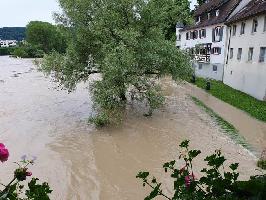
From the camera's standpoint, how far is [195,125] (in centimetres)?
2112

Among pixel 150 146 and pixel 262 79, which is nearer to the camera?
pixel 150 146

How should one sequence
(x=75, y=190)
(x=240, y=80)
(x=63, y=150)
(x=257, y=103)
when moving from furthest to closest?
(x=240, y=80) < (x=257, y=103) < (x=63, y=150) < (x=75, y=190)

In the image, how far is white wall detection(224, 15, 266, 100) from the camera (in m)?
25.7

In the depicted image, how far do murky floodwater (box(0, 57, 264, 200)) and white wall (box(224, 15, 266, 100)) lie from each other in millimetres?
5130

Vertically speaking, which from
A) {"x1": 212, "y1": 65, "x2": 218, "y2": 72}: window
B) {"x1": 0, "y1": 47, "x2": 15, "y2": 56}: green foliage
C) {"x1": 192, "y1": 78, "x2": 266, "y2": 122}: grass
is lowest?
{"x1": 0, "y1": 47, "x2": 15, "y2": 56}: green foliage

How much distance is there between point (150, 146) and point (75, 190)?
18.5ft

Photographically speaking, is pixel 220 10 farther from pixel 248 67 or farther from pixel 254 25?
pixel 248 67

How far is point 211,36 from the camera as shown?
40.2 m

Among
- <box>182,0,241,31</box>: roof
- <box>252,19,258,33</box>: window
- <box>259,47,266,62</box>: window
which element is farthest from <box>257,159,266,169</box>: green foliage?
<box>182,0,241,31</box>: roof

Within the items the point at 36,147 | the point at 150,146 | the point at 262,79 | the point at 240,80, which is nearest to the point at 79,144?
the point at 36,147

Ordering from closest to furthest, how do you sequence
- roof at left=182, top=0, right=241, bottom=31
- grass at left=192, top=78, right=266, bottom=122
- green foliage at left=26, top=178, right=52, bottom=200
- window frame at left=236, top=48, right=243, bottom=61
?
green foliage at left=26, top=178, right=52, bottom=200, grass at left=192, top=78, right=266, bottom=122, window frame at left=236, top=48, right=243, bottom=61, roof at left=182, top=0, right=241, bottom=31

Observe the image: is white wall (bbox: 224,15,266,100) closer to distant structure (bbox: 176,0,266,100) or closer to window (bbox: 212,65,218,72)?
distant structure (bbox: 176,0,266,100)

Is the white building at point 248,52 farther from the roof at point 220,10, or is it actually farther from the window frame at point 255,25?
the roof at point 220,10

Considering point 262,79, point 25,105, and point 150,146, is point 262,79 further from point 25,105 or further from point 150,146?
point 25,105
